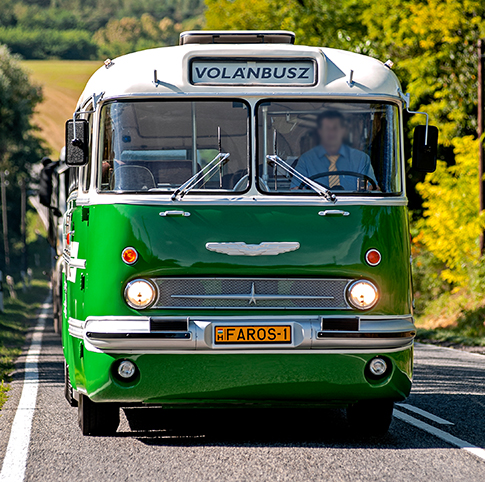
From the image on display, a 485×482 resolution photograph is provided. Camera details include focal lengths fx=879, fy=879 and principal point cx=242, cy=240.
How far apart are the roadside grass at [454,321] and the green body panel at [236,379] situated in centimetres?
1103

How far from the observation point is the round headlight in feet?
19.5

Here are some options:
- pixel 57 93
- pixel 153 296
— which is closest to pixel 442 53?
pixel 153 296

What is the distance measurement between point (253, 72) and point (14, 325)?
16.0 metres

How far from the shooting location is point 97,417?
21.7ft

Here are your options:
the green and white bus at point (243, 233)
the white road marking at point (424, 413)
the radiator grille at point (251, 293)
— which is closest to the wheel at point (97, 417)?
the green and white bus at point (243, 233)

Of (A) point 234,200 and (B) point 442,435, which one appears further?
(B) point 442,435

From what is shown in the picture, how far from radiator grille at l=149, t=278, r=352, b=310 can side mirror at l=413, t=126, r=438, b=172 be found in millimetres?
1237

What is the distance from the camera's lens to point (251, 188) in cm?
623

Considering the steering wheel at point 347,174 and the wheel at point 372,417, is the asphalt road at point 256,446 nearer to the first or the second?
the wheel at point 372,417

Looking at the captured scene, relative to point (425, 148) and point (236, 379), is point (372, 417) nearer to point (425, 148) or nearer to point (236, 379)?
point (236, 379)

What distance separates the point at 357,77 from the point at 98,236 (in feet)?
7.18

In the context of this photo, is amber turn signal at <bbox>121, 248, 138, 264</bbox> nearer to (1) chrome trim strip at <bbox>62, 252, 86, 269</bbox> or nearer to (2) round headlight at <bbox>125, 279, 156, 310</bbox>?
(2) round headlight at <bbox>125, 279, 156, 310</bbox>

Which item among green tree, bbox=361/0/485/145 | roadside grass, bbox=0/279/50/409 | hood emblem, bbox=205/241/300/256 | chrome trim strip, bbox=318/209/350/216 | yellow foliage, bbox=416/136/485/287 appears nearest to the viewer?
hood emblem, bbox=205/241/300/256

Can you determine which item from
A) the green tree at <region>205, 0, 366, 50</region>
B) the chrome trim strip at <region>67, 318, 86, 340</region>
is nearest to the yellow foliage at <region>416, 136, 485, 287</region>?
the green tree at <region>205, 0, 366, 50</region>
